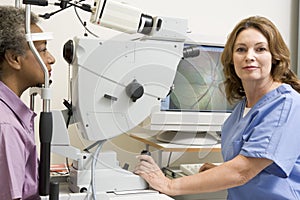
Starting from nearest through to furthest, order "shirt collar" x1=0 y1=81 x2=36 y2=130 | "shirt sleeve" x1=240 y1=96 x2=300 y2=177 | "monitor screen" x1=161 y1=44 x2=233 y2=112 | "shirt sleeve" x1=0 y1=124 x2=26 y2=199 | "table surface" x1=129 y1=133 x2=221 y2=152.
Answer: "shirt sleeve" x1=0 y1=124 x2=26 y2=199 < "shirt collar" x1=0 y1=81 x2=36 y2=130 < "shirt sleeve" x1=240 y1=96 x2=300 y2=177 < "monitor screen" x1=161 y1=44 x2=233 y2=112 < "table surface" x1=129 y1=133 x2=221 y2=152

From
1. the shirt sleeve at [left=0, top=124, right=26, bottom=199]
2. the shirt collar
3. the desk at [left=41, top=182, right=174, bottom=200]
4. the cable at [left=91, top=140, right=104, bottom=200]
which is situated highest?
the shirt collar

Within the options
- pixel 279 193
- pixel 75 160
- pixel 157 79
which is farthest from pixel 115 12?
pixel 279 193

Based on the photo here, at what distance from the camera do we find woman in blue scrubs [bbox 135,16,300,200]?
1.09 m

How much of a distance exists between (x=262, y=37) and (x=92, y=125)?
Result: 0.63 m

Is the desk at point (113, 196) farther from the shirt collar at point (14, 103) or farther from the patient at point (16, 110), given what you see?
the shirt collar at point (14, 103)

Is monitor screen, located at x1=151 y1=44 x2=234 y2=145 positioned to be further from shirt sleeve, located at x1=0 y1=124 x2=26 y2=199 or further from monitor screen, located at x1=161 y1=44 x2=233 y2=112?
shirt sleeve, located at x1=0 y1=124 x2=26 y2=199

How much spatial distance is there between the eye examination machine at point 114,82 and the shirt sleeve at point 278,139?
0.31 meters

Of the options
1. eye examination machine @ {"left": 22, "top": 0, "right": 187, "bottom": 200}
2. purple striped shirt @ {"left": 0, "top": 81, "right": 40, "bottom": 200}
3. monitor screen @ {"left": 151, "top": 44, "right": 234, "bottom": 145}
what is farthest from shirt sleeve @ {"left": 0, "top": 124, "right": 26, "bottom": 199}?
monitor screen @ {"left": 151, "top": 44, "right": 234, "bottom": 145}

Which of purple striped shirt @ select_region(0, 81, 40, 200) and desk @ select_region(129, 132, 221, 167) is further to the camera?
desk @ select_region(129, 132, 221, 167)

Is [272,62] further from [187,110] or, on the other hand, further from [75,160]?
[75,160]

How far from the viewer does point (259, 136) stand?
3.62ft

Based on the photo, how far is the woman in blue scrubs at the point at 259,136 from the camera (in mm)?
1087

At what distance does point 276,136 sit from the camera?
3.54 feet

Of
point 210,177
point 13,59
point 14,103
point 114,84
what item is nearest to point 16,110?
point 14,103
